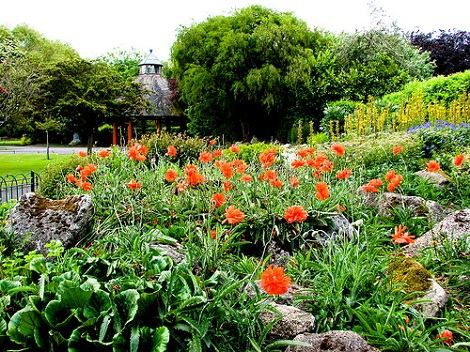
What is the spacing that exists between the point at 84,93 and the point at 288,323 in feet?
61.0

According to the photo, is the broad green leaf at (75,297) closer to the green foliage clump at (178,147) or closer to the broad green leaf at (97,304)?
the broad green leaf at (97,304)

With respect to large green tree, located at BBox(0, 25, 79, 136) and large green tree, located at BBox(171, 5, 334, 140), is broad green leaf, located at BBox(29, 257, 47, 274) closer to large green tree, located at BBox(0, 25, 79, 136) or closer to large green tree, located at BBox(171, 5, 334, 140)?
large green tree, located at BBox(0, 25, 79, 136)

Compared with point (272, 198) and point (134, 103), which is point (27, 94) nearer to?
point (134, 103)

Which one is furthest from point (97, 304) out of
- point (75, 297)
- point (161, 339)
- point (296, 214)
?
point (296, 214)

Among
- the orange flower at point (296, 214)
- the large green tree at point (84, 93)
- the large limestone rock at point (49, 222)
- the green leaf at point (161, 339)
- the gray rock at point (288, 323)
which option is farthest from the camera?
the large green tree at point (84, 93)

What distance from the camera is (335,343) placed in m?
2.29

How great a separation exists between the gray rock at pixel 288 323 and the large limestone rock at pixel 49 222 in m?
1.83

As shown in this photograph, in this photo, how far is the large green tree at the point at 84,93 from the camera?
19000 millimetres

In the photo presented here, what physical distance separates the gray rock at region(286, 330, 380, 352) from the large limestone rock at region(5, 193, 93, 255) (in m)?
2.10

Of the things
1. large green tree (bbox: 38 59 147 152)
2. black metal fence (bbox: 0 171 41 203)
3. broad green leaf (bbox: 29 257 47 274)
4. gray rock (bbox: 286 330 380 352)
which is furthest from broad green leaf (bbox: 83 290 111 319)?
large green tree (bbox: 38 59 147 152)

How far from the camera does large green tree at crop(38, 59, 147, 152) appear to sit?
19000 mm

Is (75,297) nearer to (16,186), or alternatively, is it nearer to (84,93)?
(16,186)

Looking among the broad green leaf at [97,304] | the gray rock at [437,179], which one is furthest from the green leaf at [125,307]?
the gray rock at [437,179]

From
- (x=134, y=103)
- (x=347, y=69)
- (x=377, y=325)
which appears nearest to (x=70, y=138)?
(x=134, y=103)
